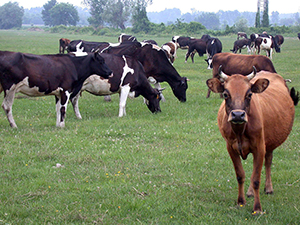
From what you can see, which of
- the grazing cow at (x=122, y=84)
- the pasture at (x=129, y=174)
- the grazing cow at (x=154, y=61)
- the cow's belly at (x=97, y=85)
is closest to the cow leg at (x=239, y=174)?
the pasture at (x=129, y=174)

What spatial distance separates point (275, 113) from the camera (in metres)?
5.52

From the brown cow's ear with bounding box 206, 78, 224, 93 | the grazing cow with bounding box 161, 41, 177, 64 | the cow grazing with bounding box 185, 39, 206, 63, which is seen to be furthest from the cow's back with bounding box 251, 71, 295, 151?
the cow grazing with bounding box 185, 39, 206, 63

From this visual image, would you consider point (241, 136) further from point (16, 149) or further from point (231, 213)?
point (16, 149)

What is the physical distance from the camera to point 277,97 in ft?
19.2

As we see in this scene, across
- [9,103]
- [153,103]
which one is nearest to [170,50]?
[153,103]

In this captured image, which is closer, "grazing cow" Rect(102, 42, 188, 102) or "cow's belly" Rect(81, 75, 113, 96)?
"cow's belly" Rect(81, 75, 113, 96)

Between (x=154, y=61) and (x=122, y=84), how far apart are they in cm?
227

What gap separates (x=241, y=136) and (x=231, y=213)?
98 cm

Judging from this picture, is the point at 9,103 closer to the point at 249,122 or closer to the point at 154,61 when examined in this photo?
the point at 154,61

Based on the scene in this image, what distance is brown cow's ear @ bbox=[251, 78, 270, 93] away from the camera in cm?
487

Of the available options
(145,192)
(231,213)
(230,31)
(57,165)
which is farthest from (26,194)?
(230,31)

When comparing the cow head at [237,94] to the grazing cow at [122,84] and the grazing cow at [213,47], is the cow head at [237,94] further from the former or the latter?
the grazing cow at [213,47]

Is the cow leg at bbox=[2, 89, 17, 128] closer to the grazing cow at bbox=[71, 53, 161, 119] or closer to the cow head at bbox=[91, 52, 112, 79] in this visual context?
the grazing cow at bbox=[71, 53, 161, 119]

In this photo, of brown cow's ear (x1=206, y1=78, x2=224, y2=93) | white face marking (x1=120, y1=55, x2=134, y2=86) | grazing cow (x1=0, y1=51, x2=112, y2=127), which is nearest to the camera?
brown cow's ear (x1=206, y1=78, x2=224, y2=93)
